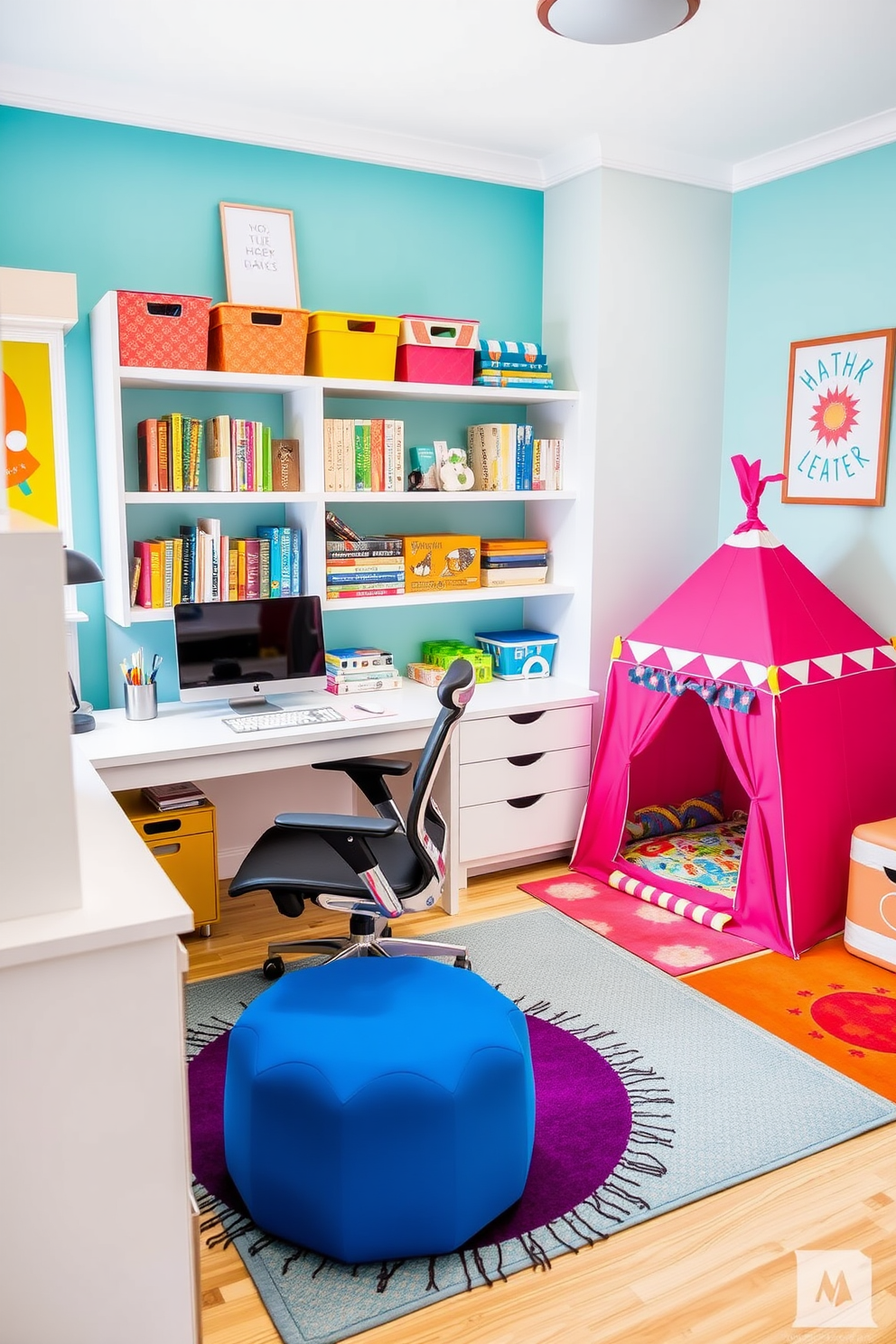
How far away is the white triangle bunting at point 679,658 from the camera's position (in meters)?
3.51

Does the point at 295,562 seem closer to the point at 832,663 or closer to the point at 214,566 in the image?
the point at 214,566

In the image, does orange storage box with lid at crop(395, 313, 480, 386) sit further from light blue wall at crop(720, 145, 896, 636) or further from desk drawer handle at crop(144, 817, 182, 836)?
desk drawer handle at crop(144, 817, 182, 836)

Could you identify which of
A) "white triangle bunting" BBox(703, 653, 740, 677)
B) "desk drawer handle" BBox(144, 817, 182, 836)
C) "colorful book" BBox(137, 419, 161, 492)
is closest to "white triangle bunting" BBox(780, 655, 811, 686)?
"white triangle bunting" BBox(703, 653, 740, 677)

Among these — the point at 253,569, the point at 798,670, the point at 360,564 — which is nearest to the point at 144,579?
the point at 253,569

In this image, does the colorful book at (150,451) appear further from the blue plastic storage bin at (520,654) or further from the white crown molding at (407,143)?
the blue plastic storage bin at (520,654)

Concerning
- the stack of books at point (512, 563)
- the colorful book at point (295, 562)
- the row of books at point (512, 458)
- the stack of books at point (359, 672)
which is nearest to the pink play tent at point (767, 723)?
the stack of books at point (512, 563)

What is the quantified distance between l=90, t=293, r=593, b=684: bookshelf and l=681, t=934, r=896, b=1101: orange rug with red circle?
53.9 inches

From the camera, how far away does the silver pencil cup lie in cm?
327

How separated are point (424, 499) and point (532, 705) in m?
0.81

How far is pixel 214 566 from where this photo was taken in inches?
133

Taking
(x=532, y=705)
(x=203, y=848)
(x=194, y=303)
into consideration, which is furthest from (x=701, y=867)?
(x=194, y=303)

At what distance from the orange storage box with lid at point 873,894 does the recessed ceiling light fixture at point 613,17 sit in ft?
7.29

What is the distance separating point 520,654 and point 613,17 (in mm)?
2175

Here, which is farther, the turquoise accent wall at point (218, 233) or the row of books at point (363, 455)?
the row of books at point (363, 455)
